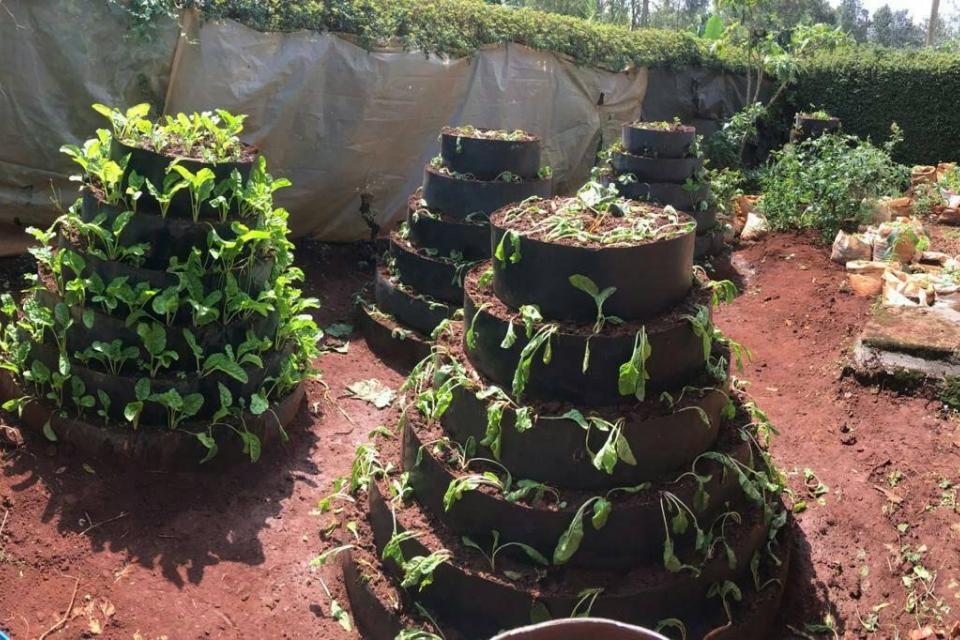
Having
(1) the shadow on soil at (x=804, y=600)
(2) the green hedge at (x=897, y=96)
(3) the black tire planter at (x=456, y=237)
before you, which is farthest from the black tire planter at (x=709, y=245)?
(2) the green hedge at (x=897, y=96)

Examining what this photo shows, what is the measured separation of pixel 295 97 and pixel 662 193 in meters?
4.00

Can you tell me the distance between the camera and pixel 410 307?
6.27m

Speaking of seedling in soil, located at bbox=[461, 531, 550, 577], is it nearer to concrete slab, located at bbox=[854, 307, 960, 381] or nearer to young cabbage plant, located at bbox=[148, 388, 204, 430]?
young cabbage plant, located at bbox=[148, 388, 204, 430]

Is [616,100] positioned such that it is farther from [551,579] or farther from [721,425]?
[551,579]

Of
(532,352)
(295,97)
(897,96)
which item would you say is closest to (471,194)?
(295,97)

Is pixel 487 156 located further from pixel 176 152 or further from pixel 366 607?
pixel 366 607

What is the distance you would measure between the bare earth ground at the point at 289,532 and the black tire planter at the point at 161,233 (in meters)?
1.20

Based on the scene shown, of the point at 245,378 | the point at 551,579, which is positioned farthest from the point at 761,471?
the point at 245,378

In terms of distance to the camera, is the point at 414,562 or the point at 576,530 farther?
the point at 414,562

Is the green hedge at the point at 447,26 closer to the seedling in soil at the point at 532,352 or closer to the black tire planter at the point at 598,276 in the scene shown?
the black tire planter at the point at 598,276

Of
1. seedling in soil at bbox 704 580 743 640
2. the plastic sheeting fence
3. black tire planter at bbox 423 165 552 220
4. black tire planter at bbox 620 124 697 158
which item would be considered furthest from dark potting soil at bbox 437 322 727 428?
black tire planter at bbox 620 124 697 158

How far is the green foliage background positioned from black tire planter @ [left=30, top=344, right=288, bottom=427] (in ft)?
11.7

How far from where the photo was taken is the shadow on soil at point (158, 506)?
3811mm

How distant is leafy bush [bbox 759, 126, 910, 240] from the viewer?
849cm
